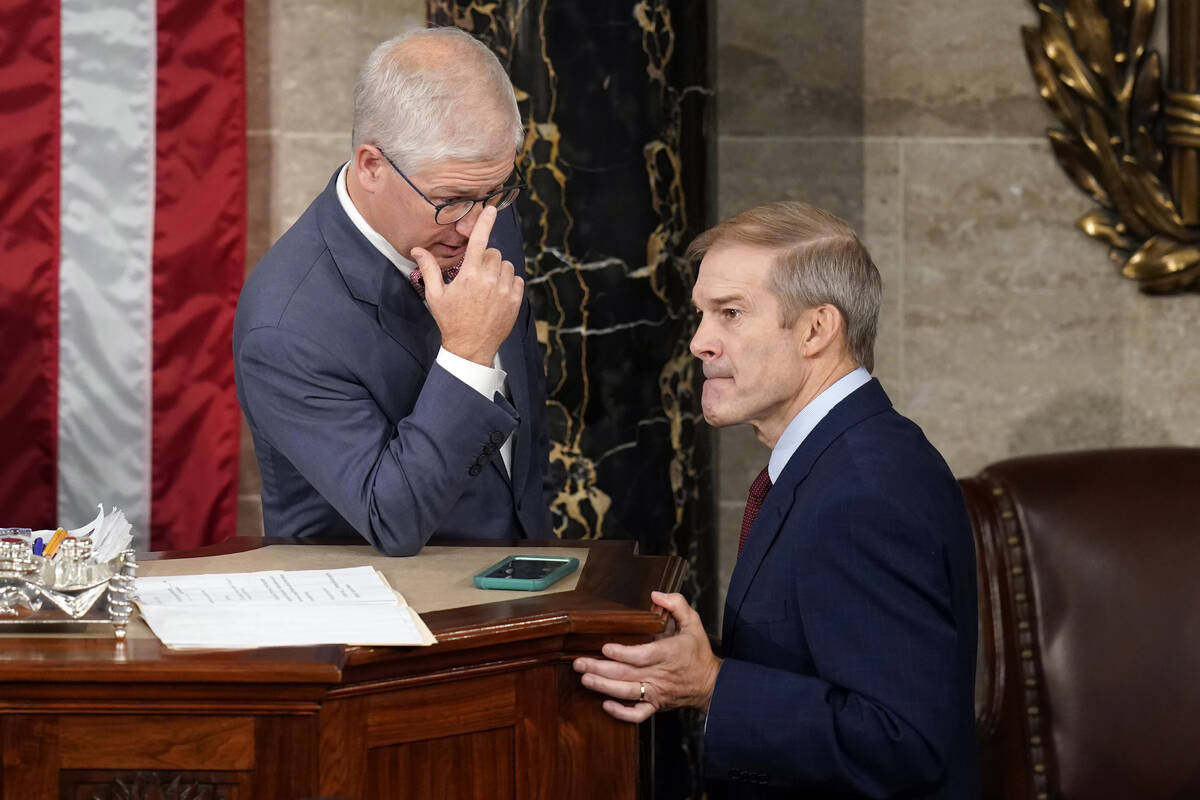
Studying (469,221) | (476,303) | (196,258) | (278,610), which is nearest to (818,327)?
(476,303)

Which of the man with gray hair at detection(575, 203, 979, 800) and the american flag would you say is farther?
the american flag

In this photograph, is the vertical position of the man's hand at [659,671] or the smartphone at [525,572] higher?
the smartphone at [525,572]


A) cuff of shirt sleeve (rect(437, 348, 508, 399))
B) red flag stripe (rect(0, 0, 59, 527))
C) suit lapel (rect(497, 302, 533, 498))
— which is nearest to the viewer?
cuff of shirt sleeve (rect(437, 348, 508, 399))

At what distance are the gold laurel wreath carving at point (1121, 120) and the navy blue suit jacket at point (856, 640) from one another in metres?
2.31

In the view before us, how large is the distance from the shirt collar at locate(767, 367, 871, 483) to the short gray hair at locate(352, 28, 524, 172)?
0.75 meters

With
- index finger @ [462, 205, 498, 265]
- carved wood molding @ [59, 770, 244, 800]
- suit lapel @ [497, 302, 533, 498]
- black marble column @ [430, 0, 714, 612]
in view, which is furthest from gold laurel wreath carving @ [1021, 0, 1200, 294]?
carved wood molding @ [59, 770, 244, 800]

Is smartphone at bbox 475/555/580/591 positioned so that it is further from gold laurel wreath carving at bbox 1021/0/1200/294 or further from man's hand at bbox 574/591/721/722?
gold laurel wreath carving at bbox 1021/0/1200/294

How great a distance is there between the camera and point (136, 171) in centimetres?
414

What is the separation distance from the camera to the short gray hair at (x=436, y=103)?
259cm

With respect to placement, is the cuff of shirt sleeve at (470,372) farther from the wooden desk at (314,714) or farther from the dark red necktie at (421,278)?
the wooden desk at (314,714)

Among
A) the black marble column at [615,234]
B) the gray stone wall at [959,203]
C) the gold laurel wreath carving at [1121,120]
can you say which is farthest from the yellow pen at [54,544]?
the gold laurel wreath carving at [1121,120]

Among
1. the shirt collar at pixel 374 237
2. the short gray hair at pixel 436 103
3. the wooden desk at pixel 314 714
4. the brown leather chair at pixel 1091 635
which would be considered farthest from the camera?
the brown leather chair at pixel 1091 635

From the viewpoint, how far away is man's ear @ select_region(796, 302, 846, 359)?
2316 mm

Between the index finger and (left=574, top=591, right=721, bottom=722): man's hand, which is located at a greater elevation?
the index finger
